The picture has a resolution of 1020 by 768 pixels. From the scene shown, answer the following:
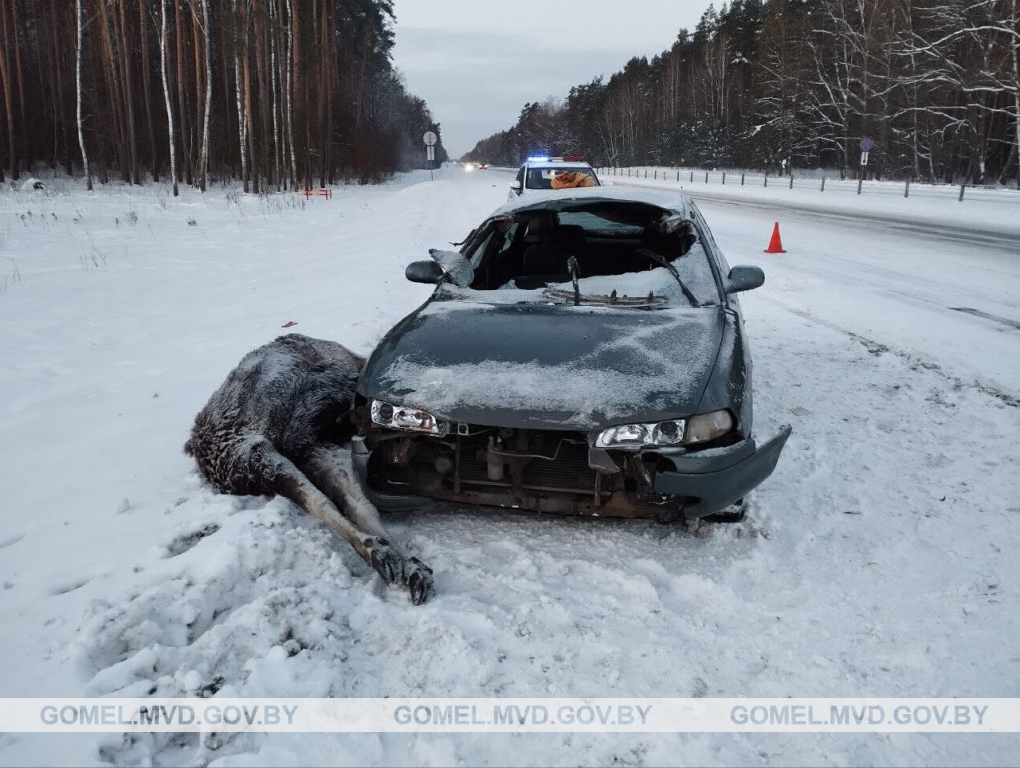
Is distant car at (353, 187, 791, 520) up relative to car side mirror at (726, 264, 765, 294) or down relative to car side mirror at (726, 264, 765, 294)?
down

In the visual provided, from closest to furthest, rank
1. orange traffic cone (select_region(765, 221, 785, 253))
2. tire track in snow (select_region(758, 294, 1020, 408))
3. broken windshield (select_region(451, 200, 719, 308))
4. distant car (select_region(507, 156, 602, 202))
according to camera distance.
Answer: broken windshield (select_region(451, 200, 719, 308)) → tire track in snow (select_region(758, 294, 1020, 408)) → orange traffic cone (select_region(765, 221, 785, 253)) → distant car (select_region(507, 156, 602, 202))

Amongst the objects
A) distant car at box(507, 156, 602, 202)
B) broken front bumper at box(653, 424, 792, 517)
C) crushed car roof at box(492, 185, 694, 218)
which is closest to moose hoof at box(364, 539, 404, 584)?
broken front bumper at box(653, 424, 792, 517)

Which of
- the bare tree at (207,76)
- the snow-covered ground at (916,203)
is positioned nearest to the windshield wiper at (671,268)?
the snow-covered ground at (916,203)

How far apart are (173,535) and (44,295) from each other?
714 centimetres

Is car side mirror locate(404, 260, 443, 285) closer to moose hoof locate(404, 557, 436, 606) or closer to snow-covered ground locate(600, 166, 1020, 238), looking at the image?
moose hoof locate(404, 557, 436, 606)

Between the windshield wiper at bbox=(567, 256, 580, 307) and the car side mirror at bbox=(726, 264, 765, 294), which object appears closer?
the windshield wiper at bbox=(567, 256, 580, 307)

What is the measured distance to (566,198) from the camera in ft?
15.3

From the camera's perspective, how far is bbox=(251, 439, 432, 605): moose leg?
2.55 metres

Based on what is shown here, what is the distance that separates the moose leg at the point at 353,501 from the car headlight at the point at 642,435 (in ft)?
2.84

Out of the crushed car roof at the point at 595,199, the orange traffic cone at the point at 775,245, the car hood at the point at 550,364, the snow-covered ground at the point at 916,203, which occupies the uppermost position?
the snow-covered ground at the point at 916,203

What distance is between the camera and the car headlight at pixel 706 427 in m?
2.67

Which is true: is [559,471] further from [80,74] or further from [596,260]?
[80,74]

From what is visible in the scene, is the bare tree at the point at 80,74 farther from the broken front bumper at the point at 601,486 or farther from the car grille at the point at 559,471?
the car grille at the point at 559,471

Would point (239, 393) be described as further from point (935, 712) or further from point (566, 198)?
point (935, 712)
